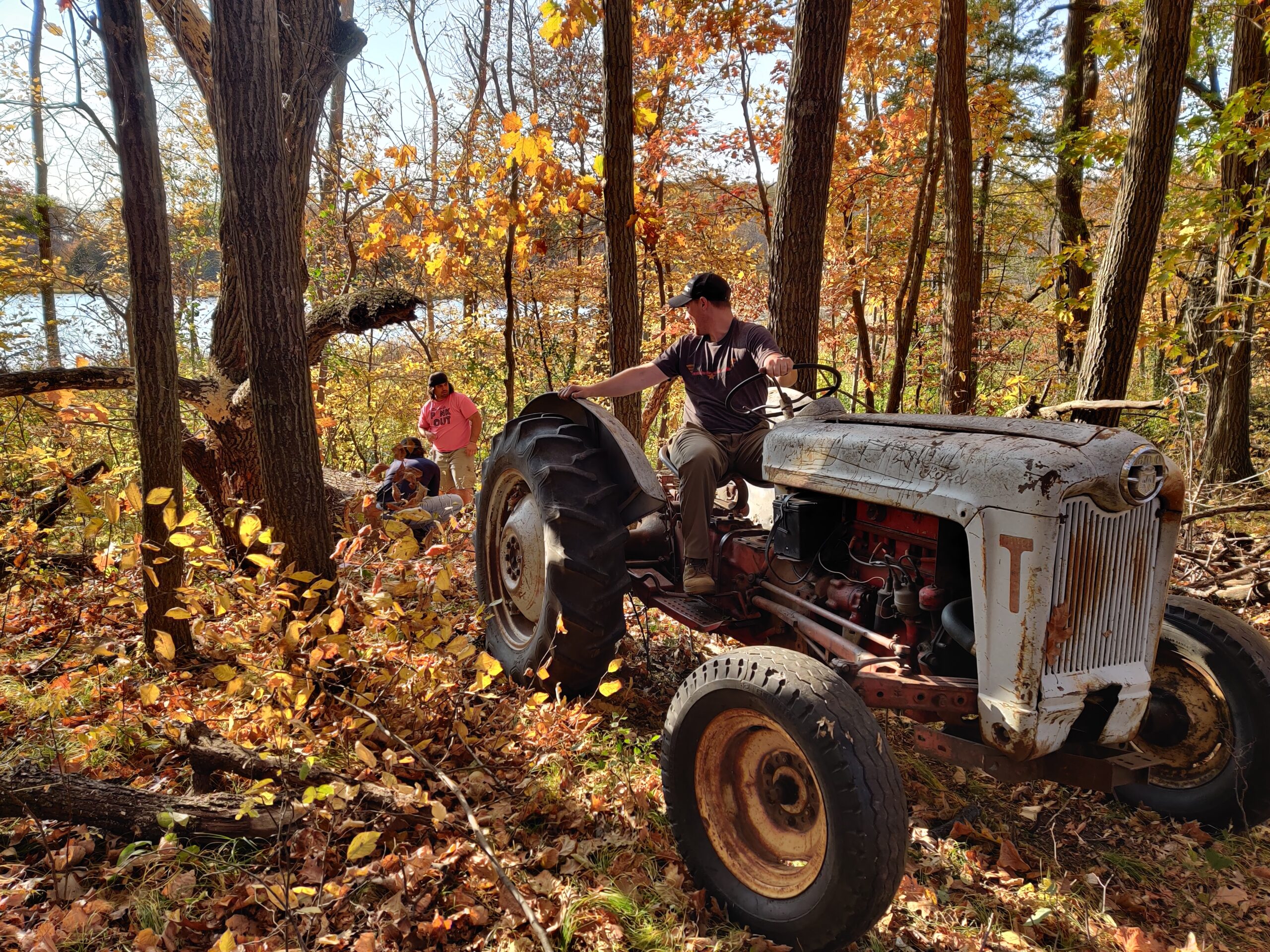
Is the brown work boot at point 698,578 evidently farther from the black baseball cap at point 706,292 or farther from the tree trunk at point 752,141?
the tree trunk at point 752,141

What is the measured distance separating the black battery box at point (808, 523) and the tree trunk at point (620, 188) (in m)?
2.52

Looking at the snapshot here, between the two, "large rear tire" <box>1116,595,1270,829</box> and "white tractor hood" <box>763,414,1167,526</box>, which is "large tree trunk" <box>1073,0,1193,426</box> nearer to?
"large rear tire" <box>1116,595,1270,829</box>

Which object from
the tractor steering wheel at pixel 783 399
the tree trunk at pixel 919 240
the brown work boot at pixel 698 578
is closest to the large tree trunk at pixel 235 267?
the tractor steering wheel at pixel 783 399

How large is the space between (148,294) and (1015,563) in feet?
12.4

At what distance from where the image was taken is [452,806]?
2719 mm

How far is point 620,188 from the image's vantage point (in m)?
5.38

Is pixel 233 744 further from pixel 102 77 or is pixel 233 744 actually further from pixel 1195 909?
pixel 102 77

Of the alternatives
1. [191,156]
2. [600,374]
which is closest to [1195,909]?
[600,374]

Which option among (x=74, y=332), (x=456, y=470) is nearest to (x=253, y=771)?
(x=456, y=470)

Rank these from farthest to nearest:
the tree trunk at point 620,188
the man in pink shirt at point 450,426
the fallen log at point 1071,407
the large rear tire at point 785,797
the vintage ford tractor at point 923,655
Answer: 1. the man in pink shirt at point 450,426
2. the tree trunk at point 620,188
3. the fallen log at point 1071,407
4. the vintage ford tractor at point 923,655
5. the large rear tire at point 785,797

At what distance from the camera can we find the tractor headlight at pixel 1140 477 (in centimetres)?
218

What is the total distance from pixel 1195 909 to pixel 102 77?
827cm

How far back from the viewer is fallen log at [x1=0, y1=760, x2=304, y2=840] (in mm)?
2229

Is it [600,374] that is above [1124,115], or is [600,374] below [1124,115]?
below
